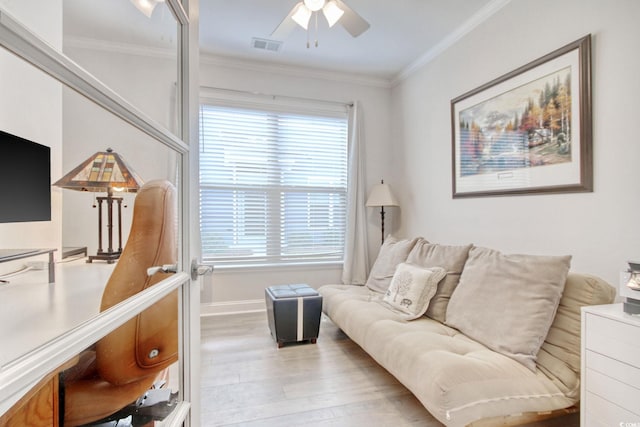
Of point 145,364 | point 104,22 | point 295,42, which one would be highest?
point 295,42

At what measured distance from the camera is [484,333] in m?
1.75

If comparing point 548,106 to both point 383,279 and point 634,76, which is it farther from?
point 383,279

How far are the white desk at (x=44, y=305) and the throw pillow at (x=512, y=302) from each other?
5.77ft

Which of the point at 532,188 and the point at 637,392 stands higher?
the point at 532,188

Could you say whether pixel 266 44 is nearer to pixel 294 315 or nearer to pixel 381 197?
pixel 381 197

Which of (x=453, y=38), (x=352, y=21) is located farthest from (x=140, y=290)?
(x=453, y=38)

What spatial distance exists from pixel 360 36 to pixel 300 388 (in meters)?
2.92

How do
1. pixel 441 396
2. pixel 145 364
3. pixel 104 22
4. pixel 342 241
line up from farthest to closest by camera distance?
pixel 342 241, pixel 441 396, pixel 145 364, pixel 104 22

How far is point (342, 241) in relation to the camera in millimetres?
3818

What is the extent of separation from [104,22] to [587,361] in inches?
79.1

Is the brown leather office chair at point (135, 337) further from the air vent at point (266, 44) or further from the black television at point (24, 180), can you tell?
the air vent at point (266, 44)

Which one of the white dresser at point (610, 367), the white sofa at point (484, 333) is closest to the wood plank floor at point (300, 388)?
the white sofa at point (484, 333)

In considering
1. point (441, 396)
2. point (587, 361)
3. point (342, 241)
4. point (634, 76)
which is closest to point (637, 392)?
point (587, 361)

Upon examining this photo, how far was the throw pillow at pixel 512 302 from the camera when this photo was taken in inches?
61.8
